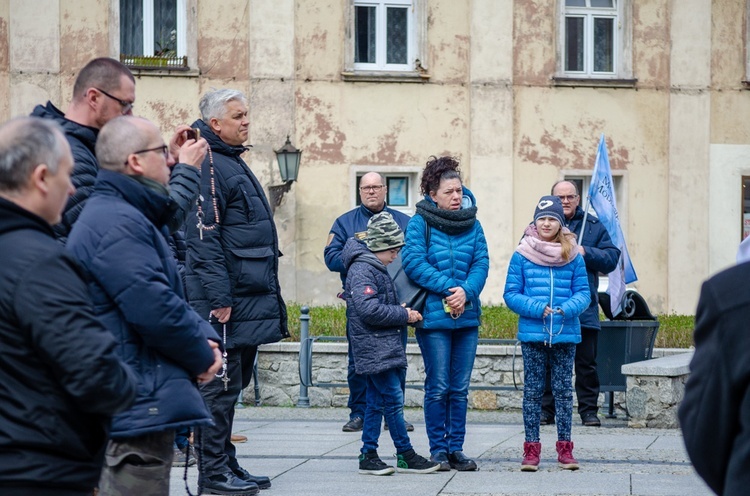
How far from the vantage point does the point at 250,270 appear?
24.9ft

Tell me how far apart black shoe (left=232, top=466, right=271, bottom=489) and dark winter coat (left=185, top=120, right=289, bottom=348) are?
729 mm

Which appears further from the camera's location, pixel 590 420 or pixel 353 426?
pixel 590 420

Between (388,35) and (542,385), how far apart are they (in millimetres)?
14221

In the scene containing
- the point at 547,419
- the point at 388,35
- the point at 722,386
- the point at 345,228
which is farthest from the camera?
the point at 388,35

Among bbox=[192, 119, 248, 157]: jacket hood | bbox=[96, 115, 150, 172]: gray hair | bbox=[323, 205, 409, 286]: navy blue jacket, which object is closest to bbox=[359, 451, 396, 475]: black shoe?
bbox=[192, 119, 248, 157]: jacket hood

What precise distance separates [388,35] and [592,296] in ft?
38.1

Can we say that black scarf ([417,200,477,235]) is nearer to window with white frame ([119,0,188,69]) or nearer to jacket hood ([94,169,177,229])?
jacket hood ([94,169,177,229])

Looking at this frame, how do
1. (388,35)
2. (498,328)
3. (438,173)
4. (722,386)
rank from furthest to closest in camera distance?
(388,35) < (498,328) < (438,173) < (722,386)

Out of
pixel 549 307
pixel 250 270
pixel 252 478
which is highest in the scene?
pixel 250 270

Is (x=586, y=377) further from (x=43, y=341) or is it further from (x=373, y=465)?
(x=43, y=341)

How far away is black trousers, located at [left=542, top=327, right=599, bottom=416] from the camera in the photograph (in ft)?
39.4

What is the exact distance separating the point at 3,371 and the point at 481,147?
18998mm

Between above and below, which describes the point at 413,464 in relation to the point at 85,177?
below

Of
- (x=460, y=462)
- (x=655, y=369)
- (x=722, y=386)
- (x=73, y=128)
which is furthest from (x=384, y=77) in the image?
(x=722, y=386)
